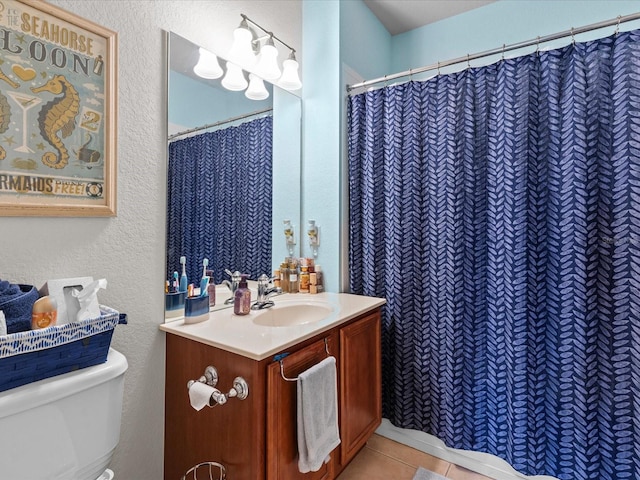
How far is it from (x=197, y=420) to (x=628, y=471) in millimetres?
1794

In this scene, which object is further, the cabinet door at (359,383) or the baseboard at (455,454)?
the baseboard at (455,454)

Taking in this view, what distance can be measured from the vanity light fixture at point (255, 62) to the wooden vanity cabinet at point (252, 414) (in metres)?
1.29

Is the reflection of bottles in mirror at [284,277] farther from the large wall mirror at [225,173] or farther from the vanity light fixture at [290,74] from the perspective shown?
the vanity light fixture at [290,74]

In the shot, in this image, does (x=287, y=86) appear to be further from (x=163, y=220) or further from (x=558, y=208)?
(x=558, y=208)

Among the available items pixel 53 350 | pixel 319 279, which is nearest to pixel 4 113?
pixel 53 350

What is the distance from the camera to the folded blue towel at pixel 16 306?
867mm

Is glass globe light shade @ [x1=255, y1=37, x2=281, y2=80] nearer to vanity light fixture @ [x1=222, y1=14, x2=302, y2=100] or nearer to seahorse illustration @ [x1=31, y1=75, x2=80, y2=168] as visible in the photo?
vanity light fixture @ [x1=222, y1=14, x2=302, y2=100]

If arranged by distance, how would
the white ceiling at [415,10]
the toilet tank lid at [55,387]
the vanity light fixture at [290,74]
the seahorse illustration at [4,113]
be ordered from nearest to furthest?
the toilet tank lid at [55,387] → the seahorse illustration at [4,113] → the vanity light fixture at [290,74] → the white ceiling at [415,10]

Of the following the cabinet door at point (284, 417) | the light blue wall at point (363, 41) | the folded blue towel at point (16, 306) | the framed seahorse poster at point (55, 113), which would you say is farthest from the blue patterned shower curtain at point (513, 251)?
the folded blue towel at point (16, 306)

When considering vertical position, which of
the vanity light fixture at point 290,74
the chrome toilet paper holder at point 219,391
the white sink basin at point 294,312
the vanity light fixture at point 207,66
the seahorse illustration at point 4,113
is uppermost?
the vanity light fixture at point 290,74

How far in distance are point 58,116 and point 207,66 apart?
2.29ft

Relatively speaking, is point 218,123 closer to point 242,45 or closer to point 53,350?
point 242,45

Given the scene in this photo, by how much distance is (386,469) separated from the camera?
1.79 m

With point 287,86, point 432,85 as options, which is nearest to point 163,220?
point 287,86
